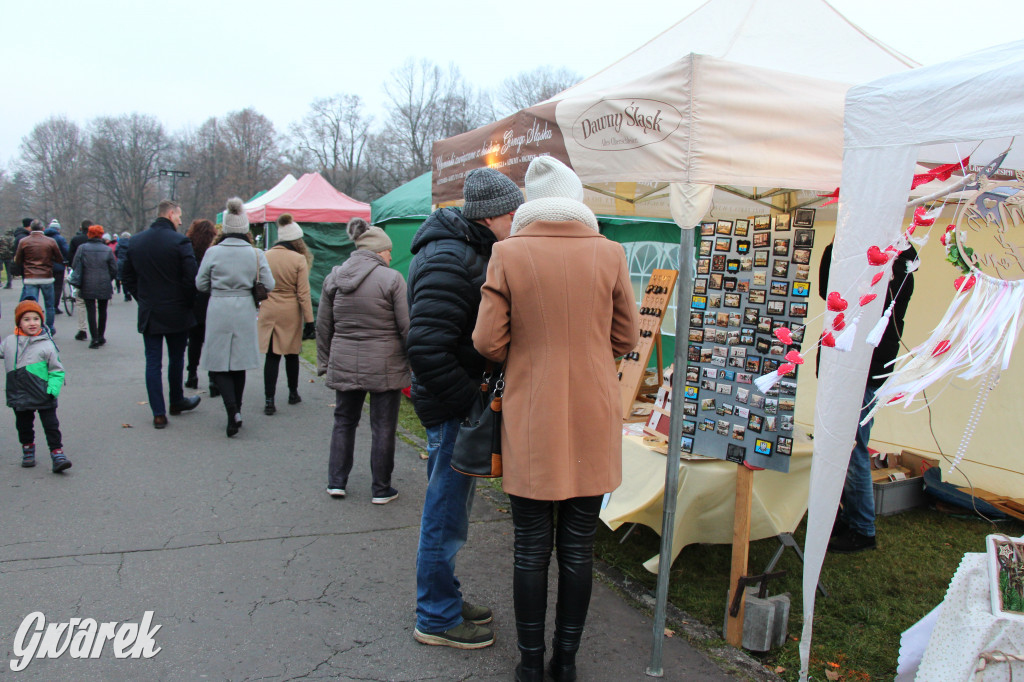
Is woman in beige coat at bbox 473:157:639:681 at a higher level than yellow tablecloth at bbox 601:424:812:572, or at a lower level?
higher

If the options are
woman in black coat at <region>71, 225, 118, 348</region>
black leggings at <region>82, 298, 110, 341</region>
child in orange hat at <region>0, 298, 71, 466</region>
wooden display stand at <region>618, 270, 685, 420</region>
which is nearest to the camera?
wooden display stand at <region>618, 270, 685, 420</region>

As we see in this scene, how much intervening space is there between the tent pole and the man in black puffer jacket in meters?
0.72

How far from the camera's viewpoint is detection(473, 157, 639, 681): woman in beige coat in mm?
2318

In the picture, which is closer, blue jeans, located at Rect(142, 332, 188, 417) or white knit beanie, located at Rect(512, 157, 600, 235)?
white knit beanie, located at Rect(512, 157, 600, 235)

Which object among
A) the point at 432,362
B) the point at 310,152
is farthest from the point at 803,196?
the point at 310,152

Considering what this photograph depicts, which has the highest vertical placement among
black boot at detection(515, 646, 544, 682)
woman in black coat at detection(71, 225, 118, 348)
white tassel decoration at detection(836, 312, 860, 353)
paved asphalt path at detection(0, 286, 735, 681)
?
white tassel decoration at detection(836, 312, 860, 353)

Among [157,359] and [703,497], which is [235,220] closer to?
[157,359]

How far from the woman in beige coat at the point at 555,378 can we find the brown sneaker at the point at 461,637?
0.43m

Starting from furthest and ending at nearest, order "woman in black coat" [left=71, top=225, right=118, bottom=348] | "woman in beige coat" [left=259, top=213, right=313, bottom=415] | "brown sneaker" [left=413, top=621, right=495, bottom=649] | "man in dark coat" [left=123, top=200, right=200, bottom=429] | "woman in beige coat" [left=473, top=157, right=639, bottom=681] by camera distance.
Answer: "woman in black coat" [left=71, top=225, right=118, bottom=348], "woman in beige coat" [left=259, top=213, right=313, bottom=415], "man in dark coat" [left=123, top=200, right=200, bottom=429], "brown sneaker" [left=413, top=621, right=495, bottom=649], "woman in beige coat" [left=473, top=157, right=639, bottom=681]

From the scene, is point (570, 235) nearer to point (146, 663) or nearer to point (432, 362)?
point (432, 362)

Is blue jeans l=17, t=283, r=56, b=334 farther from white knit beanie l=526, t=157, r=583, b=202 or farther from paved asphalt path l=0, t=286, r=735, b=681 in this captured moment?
white knit beanie l=526, t=157, r=583, b=202

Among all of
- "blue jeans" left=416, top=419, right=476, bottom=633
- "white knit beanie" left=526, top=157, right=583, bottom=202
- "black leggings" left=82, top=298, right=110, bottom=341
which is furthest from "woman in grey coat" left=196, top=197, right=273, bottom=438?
"black leggings" left=82, top=298, right=110, bottom=341

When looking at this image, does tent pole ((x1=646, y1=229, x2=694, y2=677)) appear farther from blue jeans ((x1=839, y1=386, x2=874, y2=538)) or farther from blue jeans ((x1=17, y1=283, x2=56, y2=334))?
blue jeans ((x1=17, y1=283, x2=56, y2=334))

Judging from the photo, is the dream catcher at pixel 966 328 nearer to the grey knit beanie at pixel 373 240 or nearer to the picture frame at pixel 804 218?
the picture frame at pixel 804 218
